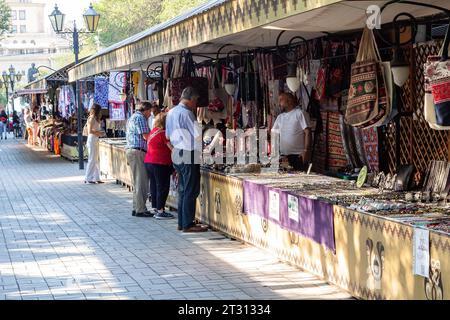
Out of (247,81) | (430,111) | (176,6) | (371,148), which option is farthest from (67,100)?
(176,6)

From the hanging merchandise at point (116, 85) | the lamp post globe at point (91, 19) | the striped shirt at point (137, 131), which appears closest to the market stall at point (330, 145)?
the striped shirt at point (137, 131)

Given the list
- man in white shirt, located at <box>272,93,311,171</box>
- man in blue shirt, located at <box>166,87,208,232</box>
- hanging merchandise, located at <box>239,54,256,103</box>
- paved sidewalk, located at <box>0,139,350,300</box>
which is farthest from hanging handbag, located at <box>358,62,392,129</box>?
hanging merchandise, located at <box>239,54,256,103</box>

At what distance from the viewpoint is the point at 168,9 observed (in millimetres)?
64500

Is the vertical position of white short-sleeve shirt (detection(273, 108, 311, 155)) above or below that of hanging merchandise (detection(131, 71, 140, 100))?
below

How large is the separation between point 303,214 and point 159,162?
13.8ft

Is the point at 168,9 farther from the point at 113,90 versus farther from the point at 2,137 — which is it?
the point at 113,90

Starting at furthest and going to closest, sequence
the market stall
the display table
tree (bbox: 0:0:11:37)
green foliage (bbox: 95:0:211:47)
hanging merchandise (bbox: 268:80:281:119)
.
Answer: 1. green foliage (bbox: 95:0:211:47)
2. tree (bbox: 0:0:11:37)
3. hanging merchandise (bbox: 268:80:281:119)
4. the market stall
5. the display table

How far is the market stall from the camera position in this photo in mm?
6723

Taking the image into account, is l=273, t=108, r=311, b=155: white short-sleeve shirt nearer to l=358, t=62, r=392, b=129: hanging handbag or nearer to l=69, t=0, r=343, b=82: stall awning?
l=69, t=0, r=343, b=82: stall awning

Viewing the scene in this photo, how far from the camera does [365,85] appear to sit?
8375 mm

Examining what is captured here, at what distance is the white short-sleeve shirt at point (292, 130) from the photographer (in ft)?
36.4

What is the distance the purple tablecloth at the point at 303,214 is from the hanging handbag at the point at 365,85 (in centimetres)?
98

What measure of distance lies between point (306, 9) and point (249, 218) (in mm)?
3596

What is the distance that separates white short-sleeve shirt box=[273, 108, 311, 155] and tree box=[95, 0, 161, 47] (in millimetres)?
59972
